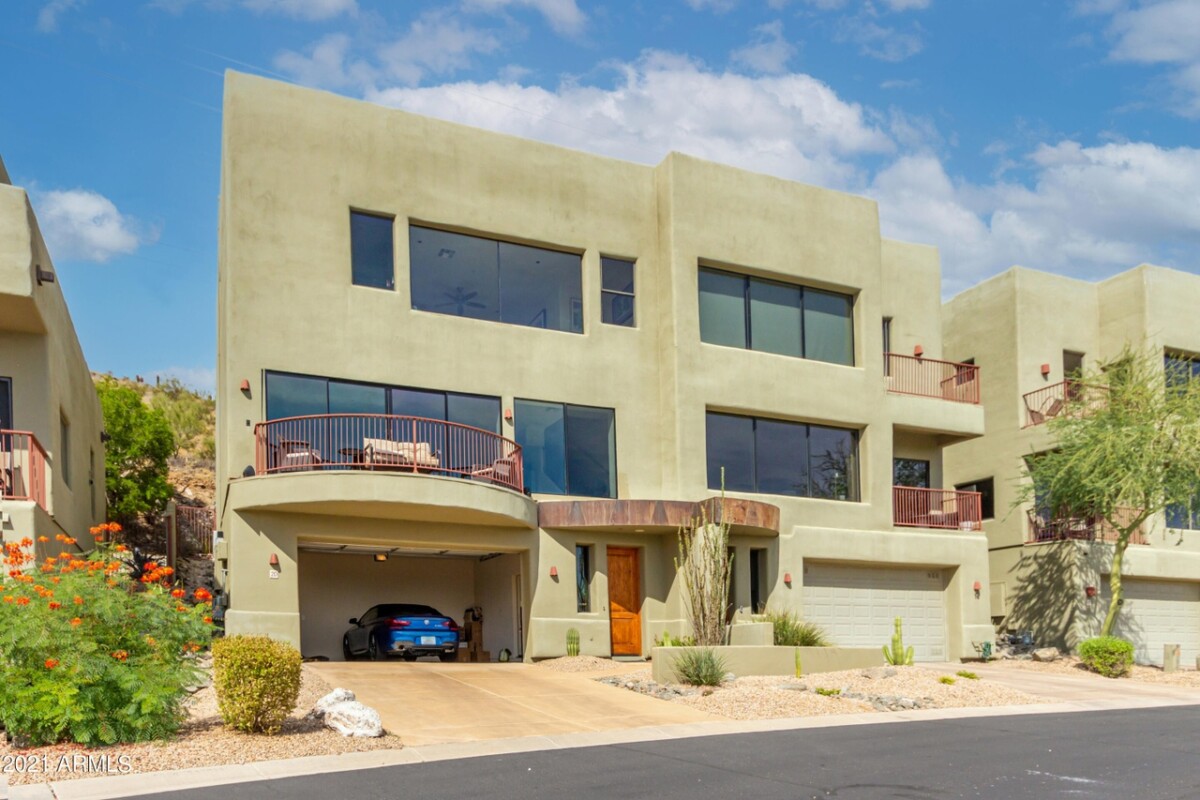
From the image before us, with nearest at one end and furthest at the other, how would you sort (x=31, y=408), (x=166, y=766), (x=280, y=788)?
(x=280, y=788), (x=166, y=766), (x=31, y=408)

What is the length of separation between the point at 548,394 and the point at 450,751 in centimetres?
1217

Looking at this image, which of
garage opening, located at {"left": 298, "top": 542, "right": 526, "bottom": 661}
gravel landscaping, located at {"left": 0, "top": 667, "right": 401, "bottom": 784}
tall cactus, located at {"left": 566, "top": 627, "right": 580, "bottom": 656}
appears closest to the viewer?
gravel landscaping, located at {"left": 0, "top": 667, "right": 401, "bottom": 784}

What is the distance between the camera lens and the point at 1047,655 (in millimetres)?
28609

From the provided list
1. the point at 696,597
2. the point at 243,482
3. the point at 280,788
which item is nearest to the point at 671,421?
the point at 696,597

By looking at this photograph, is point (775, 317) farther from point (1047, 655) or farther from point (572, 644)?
point (1047, 655)

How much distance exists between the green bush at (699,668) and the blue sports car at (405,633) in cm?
622

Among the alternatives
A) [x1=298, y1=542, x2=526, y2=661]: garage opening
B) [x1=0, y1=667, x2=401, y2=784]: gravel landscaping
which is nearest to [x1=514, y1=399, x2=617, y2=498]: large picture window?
[x1=298, y1=542, x2=526, y2=661]: garage opening

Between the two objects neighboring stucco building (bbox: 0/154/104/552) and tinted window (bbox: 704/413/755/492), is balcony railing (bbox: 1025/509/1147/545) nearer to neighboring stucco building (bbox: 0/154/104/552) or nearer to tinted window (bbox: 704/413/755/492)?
tinted window (bbox: 704/413/755/492)

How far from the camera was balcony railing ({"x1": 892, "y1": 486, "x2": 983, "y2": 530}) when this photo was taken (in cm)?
2952

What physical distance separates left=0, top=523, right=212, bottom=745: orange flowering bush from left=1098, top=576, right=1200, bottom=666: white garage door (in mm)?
24548

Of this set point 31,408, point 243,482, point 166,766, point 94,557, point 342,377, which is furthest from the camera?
Result: point 342,377

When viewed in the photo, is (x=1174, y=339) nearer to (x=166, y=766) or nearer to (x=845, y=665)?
(x=845, y=665)

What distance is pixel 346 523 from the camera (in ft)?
72.8

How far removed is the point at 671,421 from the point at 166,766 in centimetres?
1530
